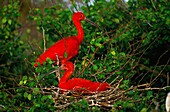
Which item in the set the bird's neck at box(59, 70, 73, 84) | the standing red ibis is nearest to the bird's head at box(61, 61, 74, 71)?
the bird's neck at box(59, 70, 73, 84)

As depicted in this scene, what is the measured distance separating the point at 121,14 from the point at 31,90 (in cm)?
279

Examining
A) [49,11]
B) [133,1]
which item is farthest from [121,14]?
[49,11]

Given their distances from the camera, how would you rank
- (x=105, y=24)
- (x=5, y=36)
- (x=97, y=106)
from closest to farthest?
(x=97, y=106), (x=105, y=24), (x=5, y=36)

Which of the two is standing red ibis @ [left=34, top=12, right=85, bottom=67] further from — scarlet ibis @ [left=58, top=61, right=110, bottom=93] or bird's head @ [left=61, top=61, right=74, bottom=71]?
scarlet ibis @ [left=58, top=61, right=110, bottom=93]

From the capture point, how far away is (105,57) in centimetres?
745

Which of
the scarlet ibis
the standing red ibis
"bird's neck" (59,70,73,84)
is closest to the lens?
the scarlet ibis

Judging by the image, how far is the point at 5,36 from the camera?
32.7ft

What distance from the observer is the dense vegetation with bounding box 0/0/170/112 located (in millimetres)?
6613

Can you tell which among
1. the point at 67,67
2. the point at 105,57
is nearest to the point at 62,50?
the point at 67,67

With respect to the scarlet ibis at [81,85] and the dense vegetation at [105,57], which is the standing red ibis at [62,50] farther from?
the scarlet ibis at [81,85]

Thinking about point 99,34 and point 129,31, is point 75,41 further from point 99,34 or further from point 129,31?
point 129,31

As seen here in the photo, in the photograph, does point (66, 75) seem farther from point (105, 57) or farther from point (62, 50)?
point (105, 57)

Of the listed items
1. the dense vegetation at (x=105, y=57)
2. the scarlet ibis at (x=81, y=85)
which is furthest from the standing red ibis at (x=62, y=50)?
the scarlet ibis at (x=81, y=85)

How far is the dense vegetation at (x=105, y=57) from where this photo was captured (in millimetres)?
6613
